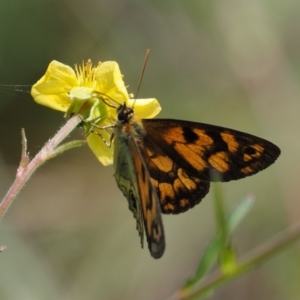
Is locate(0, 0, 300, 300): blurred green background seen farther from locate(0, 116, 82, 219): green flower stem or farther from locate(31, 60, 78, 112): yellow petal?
locate(0, 116, 82, 219): green flower stem

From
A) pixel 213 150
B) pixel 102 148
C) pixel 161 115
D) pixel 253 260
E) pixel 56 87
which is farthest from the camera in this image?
pixel 161 115

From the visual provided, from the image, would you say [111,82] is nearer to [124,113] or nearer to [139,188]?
[124,113]

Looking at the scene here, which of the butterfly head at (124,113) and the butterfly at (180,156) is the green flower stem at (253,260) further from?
the butterfly head at (124,113)

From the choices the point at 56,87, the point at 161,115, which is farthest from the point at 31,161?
the point at 161,115

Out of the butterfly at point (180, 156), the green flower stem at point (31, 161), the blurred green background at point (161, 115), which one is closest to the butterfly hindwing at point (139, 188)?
the butterfly at point (180, 156)

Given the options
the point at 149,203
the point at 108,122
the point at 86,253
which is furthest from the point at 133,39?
the point at 149,203

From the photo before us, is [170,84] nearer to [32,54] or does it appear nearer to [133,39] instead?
[133,39]
